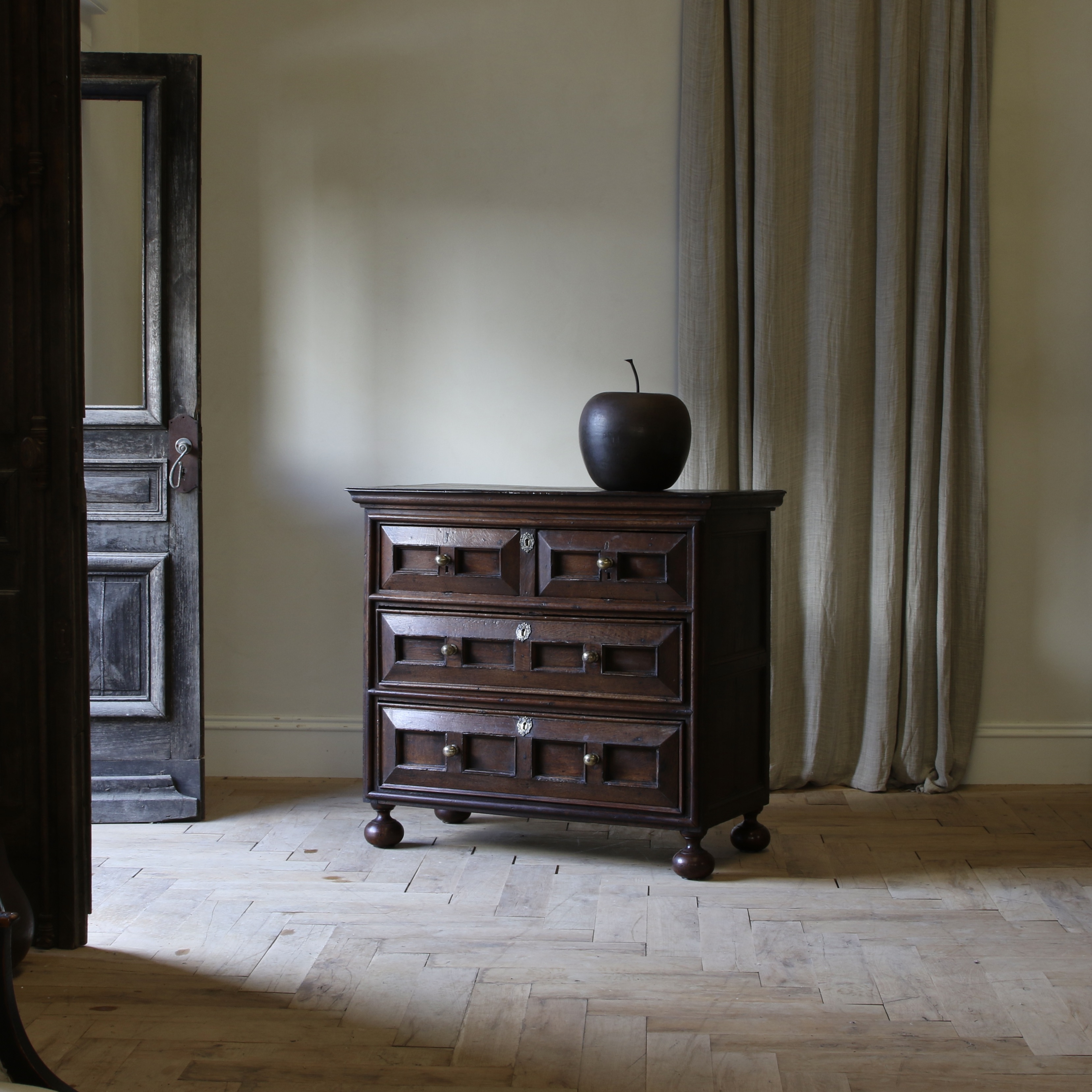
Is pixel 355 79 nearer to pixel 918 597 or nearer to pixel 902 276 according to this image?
pixel 902 276

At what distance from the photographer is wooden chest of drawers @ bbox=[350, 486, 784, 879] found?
2691mm

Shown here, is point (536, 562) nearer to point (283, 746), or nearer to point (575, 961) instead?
point (575, 961)

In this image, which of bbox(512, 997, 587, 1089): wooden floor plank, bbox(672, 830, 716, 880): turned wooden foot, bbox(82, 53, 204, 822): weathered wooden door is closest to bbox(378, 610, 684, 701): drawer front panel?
bbox(672, 830, 716, 880): turned wooden foot

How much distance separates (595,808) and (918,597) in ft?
4.13

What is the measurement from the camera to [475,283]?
3553 mm

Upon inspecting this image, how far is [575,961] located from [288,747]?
5.34ft

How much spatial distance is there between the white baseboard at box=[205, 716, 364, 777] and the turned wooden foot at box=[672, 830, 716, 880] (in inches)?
49.6

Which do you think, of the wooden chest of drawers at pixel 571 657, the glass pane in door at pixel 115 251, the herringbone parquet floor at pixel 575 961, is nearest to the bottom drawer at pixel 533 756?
the wooden chest of drawers at pixel 571 657

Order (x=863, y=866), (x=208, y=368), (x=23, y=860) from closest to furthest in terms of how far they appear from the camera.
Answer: (x=23, y=860) < (x=863, y=866) < (x=208, y=368)

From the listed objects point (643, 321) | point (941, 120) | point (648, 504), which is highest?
point (941, 120)

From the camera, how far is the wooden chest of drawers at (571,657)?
2691 millimetres

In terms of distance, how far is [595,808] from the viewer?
9.03ft

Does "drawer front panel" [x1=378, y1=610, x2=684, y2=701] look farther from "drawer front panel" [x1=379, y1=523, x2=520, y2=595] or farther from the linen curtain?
the linen curtain

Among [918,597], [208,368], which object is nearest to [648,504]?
[918,597]
